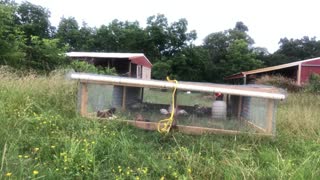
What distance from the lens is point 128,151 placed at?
4031 millimetres

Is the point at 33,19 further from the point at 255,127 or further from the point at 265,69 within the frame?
the point at 255,127

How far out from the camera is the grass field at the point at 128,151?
350cm

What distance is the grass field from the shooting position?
11.5ft

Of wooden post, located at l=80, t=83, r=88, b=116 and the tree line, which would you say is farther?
the tree line

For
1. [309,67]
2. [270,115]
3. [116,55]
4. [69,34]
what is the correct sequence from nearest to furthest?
1. [270,115]
2. [116,55]
3. [309,67]
4. [69,34]

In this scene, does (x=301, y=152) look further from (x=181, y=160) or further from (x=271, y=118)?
(x=181, y=160)

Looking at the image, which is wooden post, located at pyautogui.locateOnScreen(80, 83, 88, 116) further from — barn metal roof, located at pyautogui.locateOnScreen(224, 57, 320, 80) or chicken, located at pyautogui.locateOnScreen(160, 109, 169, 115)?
barn metal roof, located at pyautogui.locateOnScreen(224, 57, 320, 80)

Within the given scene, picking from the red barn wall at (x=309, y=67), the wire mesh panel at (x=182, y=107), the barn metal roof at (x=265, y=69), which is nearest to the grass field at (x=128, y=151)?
the wire mesh panel at (x=182, y=107)

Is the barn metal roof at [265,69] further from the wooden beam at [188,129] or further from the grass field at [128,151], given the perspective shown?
the wooden beam at [188,129]

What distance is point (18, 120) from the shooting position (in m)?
4.62

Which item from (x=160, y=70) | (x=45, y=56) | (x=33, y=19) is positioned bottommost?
(x=45, y=56)

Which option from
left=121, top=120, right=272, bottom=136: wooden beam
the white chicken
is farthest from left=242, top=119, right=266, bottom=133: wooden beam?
the white chicken

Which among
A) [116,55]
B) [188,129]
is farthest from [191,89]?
[116,55]

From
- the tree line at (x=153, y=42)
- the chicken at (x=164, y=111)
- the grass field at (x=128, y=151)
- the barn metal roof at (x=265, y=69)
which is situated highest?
the tree line at (x=153, y=42)
